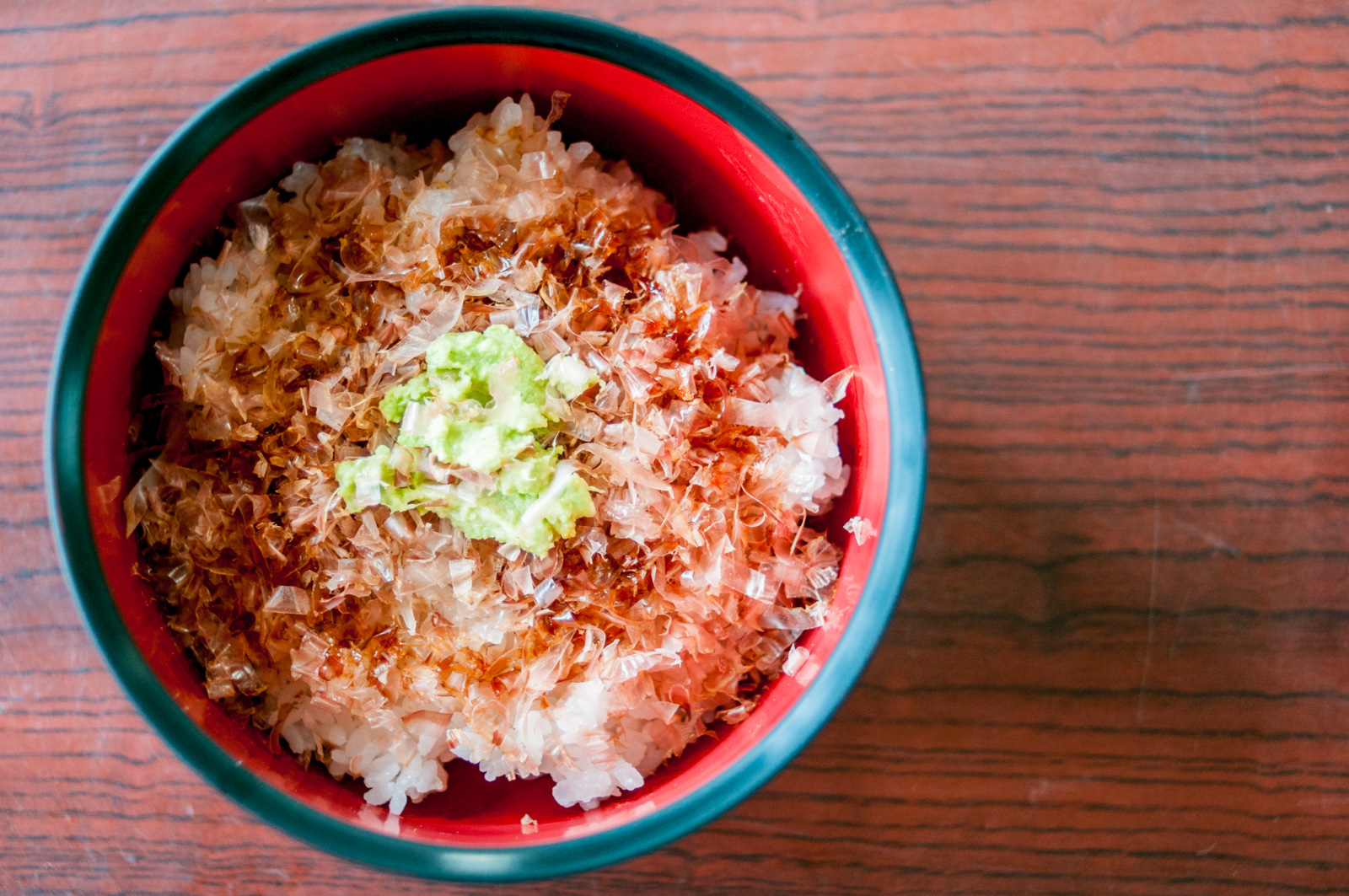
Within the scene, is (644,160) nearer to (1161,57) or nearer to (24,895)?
(1161,57)

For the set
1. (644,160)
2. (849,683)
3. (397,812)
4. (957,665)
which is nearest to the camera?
(849,683)

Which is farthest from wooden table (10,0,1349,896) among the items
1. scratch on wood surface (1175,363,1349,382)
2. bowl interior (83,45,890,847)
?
bowl interior (83,45,890,847)

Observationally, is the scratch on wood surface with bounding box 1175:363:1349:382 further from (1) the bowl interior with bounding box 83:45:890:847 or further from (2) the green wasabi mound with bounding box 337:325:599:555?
(2) the green wasabi mound with bounding box 337:325:599:555

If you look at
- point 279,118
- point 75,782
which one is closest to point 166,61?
point 279,118

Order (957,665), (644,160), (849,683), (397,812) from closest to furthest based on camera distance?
(849,683) < (397,812) < (644,160) < (957,665)

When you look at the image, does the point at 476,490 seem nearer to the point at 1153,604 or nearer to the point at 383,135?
the point at 383,135

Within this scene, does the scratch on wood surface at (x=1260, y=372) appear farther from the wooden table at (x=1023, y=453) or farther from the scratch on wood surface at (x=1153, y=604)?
the scratch on wood surface at (x=1153, y=604)

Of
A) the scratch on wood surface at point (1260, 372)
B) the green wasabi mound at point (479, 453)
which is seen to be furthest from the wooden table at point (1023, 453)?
the green wasabi mound at point (479, 453)
